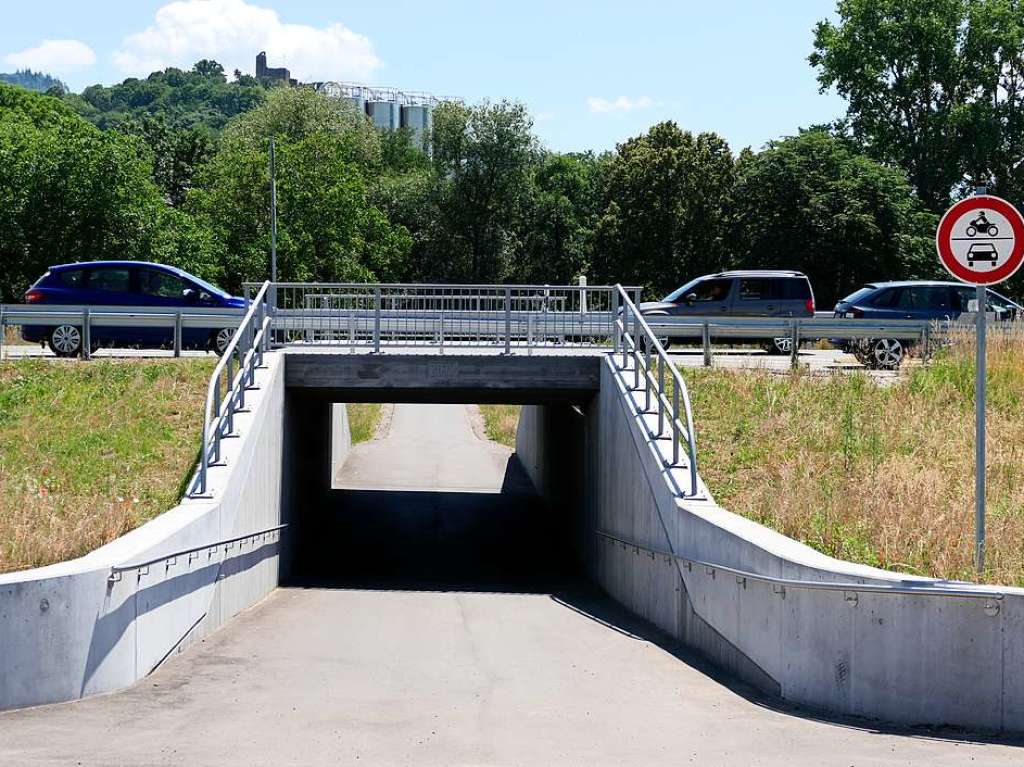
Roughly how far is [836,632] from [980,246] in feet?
10.3

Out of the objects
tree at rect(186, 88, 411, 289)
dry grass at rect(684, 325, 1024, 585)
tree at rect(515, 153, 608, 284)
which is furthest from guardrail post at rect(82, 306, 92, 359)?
tree at rect(515, 153, 608, 284)

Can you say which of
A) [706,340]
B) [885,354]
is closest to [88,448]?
[706,340]

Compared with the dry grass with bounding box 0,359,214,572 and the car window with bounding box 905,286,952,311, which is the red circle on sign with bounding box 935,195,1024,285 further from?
the car window with bounding box 905,286,952,311

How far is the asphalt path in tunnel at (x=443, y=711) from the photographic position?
7.37 m

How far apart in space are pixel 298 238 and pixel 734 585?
48.9 meters

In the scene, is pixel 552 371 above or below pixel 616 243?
below

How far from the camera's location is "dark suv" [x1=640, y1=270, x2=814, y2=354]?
1162 inches

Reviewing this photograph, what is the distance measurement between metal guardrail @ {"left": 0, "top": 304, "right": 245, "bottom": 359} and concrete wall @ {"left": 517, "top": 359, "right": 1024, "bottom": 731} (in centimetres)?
1171

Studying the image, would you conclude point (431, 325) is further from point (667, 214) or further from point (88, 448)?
point (667, 214)

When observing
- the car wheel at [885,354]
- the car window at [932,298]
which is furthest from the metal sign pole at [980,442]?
the car window at [932,298]

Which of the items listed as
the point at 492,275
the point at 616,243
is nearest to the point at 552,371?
the point at 616,243

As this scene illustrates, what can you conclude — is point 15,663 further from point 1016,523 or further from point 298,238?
point 298,238

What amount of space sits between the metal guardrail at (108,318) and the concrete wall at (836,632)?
11706 mm

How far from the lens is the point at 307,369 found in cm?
1986
